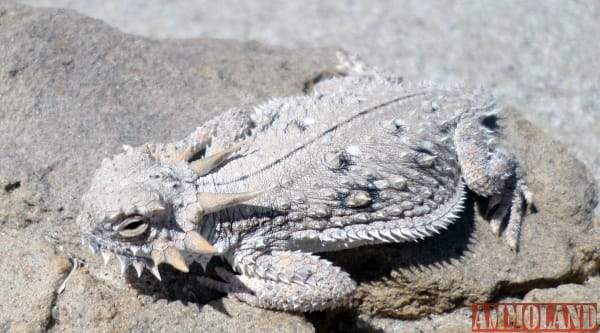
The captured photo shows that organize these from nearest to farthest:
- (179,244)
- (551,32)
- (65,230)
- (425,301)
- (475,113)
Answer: (179,244)
(65,230)
(425,301)
(475,113)
(551,32)

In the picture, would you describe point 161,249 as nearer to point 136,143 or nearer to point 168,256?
point 168,256

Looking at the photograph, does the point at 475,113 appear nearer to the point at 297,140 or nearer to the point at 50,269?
the point at 297,140

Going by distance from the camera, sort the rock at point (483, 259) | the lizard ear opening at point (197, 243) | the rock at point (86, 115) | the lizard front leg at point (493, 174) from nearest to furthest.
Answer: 1. the lizard ear opening at point (197, 243)
2. the rock at point (86, 115)
3. the rock at point (483, 259)
4. the lizard front leg at point (493, 174)

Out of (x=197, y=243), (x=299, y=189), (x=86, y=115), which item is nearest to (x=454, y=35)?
(x=299, y=189)

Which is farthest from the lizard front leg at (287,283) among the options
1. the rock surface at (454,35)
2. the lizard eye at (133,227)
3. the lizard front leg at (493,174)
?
the rock surface at (454,35)

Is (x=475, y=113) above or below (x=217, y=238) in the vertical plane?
above

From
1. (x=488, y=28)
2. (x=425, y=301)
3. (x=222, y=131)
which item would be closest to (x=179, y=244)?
(x=222, y=131)

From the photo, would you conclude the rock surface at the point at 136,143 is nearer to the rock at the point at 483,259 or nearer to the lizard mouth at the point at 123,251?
the rock at the point at 483,259

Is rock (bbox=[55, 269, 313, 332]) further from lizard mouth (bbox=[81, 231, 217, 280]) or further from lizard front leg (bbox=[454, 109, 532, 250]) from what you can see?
lizard front leg (bbox=[454, 109, 532, 250])
